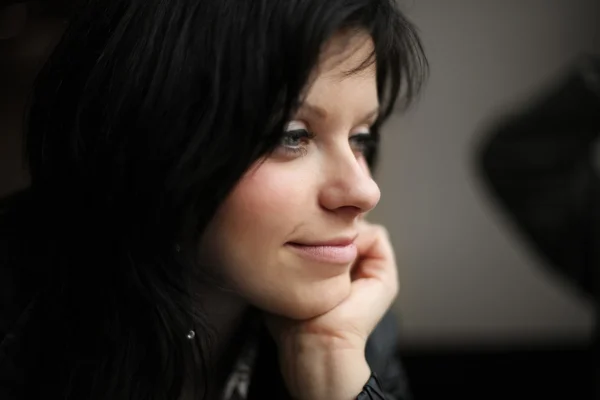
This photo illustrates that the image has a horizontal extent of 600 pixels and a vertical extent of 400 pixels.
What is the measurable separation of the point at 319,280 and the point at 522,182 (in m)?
0.86

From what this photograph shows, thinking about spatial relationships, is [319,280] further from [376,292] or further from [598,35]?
[598,35]

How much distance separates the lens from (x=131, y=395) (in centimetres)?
94

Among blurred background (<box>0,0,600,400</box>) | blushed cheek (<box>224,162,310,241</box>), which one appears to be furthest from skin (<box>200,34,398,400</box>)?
blurred background (<box>0,0,600,400</box>)

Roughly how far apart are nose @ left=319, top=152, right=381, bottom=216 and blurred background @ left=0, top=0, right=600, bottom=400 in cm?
170

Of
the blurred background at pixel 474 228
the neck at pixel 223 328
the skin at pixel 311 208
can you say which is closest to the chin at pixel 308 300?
the skin at pixel 311 208

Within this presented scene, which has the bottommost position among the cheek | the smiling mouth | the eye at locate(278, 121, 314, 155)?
the smiling mouth

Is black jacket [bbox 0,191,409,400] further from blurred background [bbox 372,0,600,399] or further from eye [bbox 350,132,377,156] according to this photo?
→ blurred background [bbox 372,0,600,399]

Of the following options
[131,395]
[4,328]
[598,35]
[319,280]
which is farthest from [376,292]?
[598,35]

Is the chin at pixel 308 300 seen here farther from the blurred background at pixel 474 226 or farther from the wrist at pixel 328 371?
the blurred background at pixel 474 226

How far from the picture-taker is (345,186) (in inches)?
36.1

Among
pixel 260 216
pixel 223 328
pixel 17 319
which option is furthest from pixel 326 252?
pixel 17 319

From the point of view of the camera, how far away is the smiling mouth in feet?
3.07

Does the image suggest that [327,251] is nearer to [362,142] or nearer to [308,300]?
[308,300]

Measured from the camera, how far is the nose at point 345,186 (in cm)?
92
